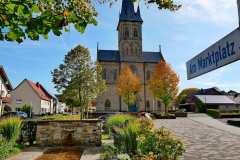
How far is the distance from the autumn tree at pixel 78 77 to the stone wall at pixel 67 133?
17010 millimetres

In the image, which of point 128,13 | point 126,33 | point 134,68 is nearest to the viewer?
point 134,68

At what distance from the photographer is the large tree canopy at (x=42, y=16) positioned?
334 centimetres

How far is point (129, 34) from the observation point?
73.3 meters

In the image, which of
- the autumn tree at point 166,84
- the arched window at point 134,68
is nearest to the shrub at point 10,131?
the autumn tree at point 166,84

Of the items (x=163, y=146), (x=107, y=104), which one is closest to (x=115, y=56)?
(x=107, y=104)

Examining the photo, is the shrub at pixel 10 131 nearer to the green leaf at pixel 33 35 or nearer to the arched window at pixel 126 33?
the green leaf at pixel 33 35

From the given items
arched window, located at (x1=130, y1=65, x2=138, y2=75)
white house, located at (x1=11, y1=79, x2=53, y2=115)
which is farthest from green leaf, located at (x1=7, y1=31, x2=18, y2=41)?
arched window, located at (x1=130, y1=65, x2=138, y2=75)

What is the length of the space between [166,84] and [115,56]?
27.9 meters

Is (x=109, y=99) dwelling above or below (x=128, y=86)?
below

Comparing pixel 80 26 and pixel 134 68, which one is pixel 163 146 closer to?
pixel 80 26

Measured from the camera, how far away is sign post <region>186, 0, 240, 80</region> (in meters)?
2.49

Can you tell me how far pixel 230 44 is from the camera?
2.60 m

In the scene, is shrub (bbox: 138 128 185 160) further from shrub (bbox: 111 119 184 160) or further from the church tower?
the church tower

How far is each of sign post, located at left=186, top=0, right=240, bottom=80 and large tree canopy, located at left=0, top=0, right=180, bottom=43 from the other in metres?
0.72
